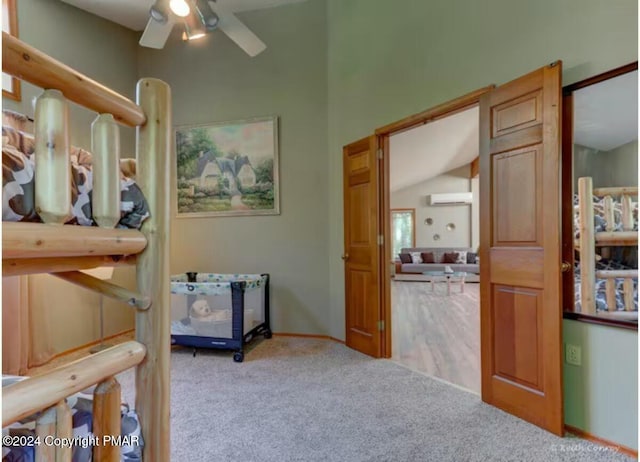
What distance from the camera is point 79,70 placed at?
11.5 ft

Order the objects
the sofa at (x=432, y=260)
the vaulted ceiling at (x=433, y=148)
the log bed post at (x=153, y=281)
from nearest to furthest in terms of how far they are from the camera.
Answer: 1. the log bed post at (x=153, y=281)
2. the vaulted ceiling at (x=433, y=148)
3. the sofa at (x=432, y=260)

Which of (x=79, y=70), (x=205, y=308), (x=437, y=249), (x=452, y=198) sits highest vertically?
(x=79, y=70)

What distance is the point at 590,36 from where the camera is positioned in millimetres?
1846

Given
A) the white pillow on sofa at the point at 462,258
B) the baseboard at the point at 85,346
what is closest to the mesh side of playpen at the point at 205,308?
the baseboard at the point at 85,346

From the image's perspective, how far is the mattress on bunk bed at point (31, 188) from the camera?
760 mm

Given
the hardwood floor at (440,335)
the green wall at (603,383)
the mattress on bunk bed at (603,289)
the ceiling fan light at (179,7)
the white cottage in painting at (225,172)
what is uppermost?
the ceiling fan light at (179,7)

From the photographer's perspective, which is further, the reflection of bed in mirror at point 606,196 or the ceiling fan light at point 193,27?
the ceiling fan light at point 193,27

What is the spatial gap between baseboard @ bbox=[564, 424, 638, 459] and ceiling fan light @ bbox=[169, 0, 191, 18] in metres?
3.41

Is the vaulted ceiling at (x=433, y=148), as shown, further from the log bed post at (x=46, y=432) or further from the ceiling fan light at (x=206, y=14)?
the log bed post at (x=46, y=432)

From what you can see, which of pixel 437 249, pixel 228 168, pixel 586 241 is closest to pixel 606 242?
pixel 586 241

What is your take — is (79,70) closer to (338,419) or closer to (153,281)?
(153,281)

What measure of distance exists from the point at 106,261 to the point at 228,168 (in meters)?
3.09

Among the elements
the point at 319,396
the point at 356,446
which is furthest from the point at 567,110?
the point at 319,396

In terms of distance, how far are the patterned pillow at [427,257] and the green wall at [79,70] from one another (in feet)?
24.3
